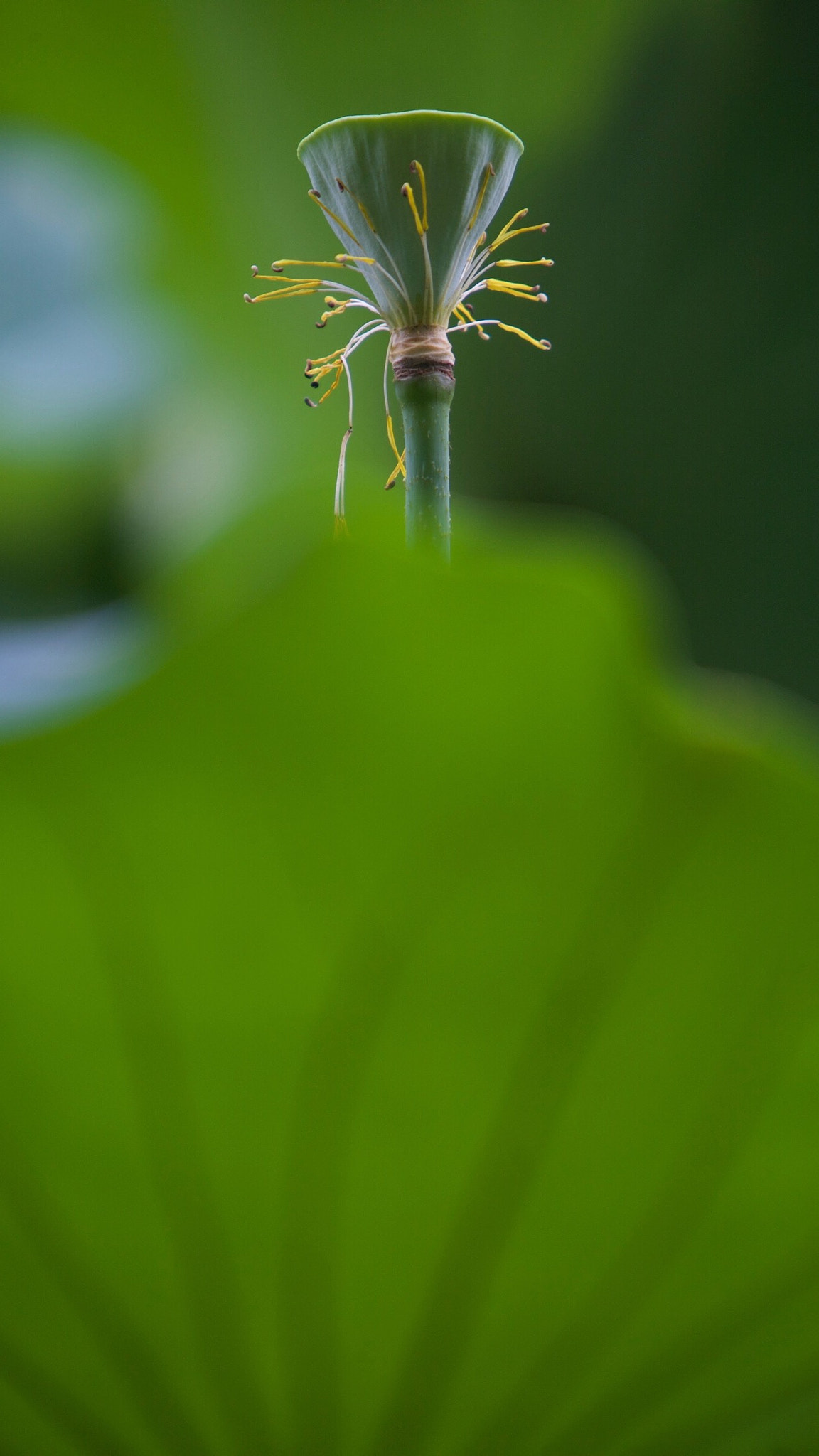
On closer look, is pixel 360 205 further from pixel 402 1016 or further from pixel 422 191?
pixel 402 1016

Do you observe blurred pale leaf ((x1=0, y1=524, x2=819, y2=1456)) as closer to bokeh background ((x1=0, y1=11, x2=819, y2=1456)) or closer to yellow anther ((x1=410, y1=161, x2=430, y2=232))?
bokeh background ((x1=0, y1=11, x2=819, y2=1456))

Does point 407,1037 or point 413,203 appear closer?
point 407,1037

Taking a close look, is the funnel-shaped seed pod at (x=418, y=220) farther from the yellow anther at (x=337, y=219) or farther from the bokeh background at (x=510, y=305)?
the bokeh background at (x=510, y=305)

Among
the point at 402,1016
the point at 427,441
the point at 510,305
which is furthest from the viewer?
the point at 510,305

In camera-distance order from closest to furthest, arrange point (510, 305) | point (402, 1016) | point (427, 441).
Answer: point (402, 1016) < point (427, 441) < point (510, 305)

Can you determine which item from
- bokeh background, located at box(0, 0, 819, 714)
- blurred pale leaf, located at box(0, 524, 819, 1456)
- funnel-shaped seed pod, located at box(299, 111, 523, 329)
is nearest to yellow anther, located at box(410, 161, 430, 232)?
funnel-shaped seed pod, located at box(299, 111, 523, 329)

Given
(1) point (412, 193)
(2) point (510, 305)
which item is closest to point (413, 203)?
(1) point (412, 193)

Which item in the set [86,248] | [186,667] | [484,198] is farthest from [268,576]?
[86,248]

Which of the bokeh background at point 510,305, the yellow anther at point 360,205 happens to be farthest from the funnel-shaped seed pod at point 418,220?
the bokeh background at point 510,305
